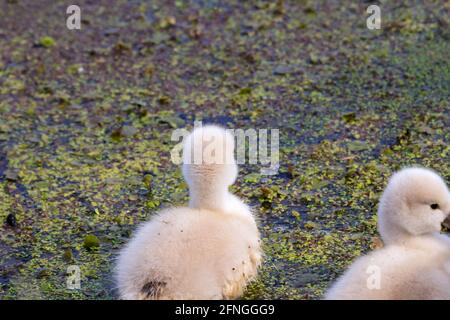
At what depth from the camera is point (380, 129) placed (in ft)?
20.4

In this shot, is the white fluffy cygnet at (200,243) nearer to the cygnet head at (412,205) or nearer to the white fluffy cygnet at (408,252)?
the white fluffy cygnet at (408,252)

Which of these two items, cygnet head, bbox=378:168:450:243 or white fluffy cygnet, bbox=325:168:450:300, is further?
cygnet head, bbox=378:168:450:243

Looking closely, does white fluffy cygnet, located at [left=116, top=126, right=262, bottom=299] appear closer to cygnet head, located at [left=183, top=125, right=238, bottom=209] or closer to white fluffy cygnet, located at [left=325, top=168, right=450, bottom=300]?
cygnet head, located at [left=183, top=125, right=238, bottom=209]

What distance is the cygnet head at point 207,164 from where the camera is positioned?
177 inches

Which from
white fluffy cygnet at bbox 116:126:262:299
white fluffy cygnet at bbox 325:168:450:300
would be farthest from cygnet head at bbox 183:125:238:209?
white fluffy cygnet at bbox 325:168:450:300

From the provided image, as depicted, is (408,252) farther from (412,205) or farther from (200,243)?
(200,243)

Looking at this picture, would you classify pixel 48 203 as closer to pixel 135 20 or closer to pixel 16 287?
pixel 16 287

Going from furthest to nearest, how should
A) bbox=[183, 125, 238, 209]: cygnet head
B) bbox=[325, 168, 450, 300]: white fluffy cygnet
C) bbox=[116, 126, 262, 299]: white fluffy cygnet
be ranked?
bbox=[183, 125, 238, 209]: cygnet head → bbox=[116, 126, 262, 299]: white fluffy cygnet → bbox=[325, 168, 450, 300]: white fluffy cygnet

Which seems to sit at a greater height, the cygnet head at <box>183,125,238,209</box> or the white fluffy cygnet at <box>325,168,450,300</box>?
the cygnet head at <box>183,125,238,209</box>

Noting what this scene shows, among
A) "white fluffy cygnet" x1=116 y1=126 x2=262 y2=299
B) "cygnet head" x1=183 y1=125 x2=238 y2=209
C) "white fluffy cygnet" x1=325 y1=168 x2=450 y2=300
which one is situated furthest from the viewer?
Answer: "cygnet head" x1=183 y1=125 x2=238 y2=209

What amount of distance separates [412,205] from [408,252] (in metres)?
0.23

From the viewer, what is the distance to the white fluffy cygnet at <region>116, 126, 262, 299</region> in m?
4.07

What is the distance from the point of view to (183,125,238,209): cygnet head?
177 inches

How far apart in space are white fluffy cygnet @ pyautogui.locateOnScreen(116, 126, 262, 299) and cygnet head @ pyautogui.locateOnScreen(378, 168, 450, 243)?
26.5 inches
